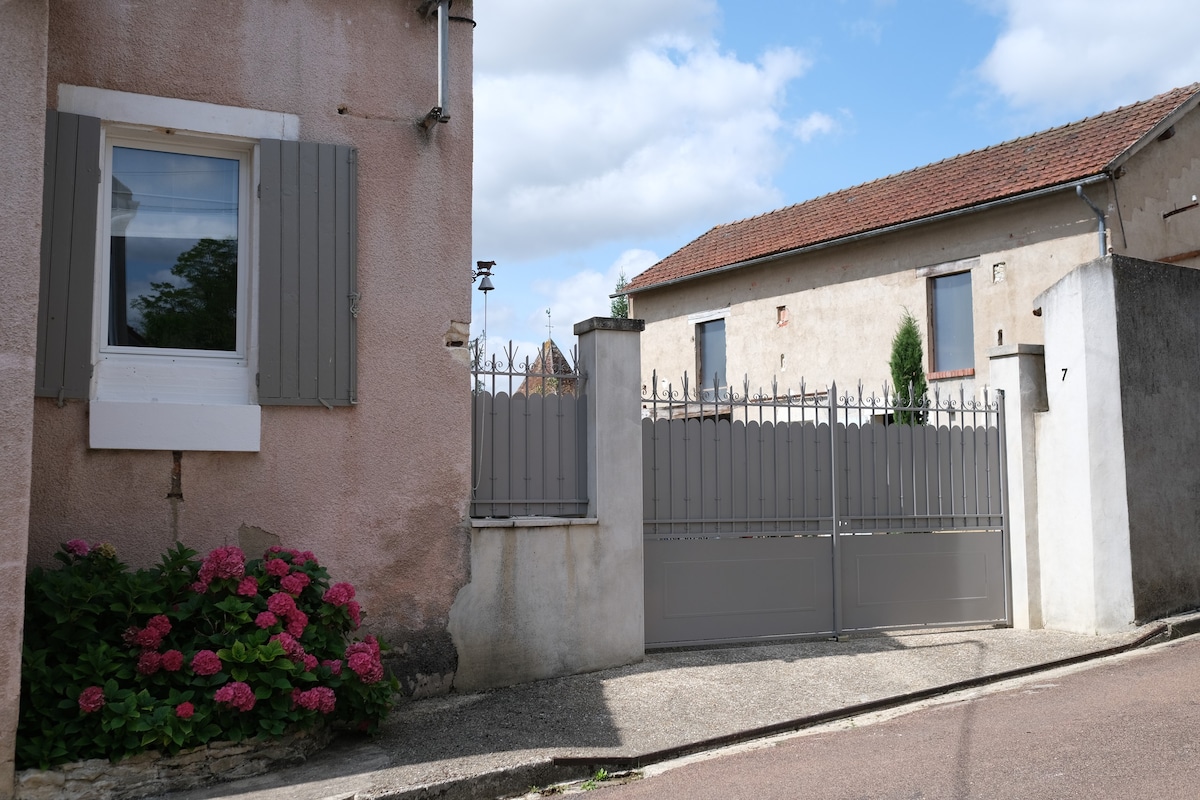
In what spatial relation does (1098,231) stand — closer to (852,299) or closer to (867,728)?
(852,299)

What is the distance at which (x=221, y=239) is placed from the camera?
622 centimetres

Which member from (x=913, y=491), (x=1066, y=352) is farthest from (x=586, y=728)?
(x=1066, y=352)

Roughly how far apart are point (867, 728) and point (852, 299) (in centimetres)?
1125

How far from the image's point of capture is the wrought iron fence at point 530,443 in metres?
6.89

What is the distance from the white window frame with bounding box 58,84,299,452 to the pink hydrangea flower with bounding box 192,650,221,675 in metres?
1.42

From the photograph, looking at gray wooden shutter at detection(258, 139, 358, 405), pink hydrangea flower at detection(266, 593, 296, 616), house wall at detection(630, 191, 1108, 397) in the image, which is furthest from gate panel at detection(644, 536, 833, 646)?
house wall at detection(630, 191, 1108, 397)

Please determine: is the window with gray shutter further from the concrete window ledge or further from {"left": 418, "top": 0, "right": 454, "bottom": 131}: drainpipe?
the concrete window ledge

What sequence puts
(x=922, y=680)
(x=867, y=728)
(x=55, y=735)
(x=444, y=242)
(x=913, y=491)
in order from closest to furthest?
(x=55, y=735) < (x=867, y=728) < (x=444, y=242) < (x=922, y=680) < (x=913, y=491)

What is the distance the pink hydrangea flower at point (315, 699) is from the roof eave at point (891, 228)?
38.8 feet

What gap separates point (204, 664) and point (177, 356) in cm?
202

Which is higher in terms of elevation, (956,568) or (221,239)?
(221,239)

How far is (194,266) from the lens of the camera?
6.15 meters

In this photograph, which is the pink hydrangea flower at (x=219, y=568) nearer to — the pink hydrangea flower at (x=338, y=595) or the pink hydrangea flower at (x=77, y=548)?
the pink hydrangea flower at (x=338, y=595)

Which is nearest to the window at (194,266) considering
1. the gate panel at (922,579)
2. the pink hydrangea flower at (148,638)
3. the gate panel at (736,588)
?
the pink hydrangea flower at (148,638)
